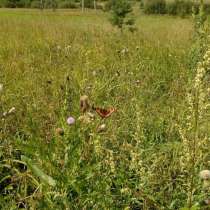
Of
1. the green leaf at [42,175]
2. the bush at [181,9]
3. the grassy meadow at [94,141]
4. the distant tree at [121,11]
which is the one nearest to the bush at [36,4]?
the bush at [181,9]

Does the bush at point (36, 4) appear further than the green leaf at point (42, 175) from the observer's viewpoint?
Yes

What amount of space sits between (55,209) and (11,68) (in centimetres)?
277

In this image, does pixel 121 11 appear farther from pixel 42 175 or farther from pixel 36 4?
pixel 36 4

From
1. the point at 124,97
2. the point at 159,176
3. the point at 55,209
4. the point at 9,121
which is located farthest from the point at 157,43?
the point at 55,209

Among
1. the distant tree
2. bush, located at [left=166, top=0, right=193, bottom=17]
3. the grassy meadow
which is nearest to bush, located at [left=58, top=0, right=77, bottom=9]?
bush, located at [left=166, top=0, right=193, bottom=17]

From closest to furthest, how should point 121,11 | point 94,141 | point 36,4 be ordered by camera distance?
point 94,141 → point 121,11 → point 36,4

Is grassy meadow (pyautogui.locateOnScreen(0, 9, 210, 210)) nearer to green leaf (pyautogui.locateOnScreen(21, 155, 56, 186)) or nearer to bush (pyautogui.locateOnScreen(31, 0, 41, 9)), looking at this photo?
green leaf (pyautogui.locateOnScreen(21, 155, 56, 186))

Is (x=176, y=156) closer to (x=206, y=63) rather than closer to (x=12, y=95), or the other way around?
(x=206, y=63)

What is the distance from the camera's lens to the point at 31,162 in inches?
79.4

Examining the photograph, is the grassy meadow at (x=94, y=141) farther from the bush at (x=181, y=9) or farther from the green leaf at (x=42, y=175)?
the bush at (x=181, y=9)

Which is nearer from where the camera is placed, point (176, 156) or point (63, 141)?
point (63, 141)

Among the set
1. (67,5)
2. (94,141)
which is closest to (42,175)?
(94,141)

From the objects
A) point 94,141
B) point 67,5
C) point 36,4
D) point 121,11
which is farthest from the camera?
point 67,5

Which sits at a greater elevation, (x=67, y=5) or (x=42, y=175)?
(x=42, y=175)
